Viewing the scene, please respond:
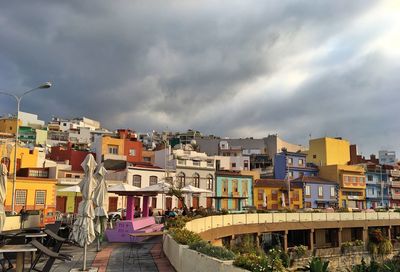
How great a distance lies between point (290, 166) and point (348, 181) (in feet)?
36.0

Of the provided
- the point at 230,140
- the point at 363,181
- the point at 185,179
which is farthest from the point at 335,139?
the point at 185,179

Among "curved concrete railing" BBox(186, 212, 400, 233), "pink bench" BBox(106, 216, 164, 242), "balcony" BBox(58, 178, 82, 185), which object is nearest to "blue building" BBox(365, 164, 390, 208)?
"curved concrete railing" BBox(186, 212, 400, 233)

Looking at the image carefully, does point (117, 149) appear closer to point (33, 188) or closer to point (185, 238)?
point (33, 188)

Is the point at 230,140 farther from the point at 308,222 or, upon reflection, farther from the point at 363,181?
the point at 308,222

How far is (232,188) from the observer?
5669cm

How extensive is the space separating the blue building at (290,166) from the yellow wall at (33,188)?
37.9 meters

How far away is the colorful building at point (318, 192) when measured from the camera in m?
63.4

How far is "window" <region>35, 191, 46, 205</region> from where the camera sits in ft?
126

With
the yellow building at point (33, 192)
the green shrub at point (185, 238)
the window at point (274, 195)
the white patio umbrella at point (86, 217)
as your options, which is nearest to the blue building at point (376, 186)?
the window at point (274, 195)

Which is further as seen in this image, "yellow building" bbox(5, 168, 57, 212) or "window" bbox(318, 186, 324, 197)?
"window" bbox(318, 186, 324, 197)

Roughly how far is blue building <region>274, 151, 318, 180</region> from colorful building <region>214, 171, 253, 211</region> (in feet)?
31.9

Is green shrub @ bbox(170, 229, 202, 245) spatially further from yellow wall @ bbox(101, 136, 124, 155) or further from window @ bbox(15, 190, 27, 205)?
yellow wall @ bbox(101, 136, 124, 155)

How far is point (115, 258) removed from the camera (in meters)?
15.4

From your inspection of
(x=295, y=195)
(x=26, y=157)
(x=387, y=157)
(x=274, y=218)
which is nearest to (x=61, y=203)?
(x=26, y=157)
